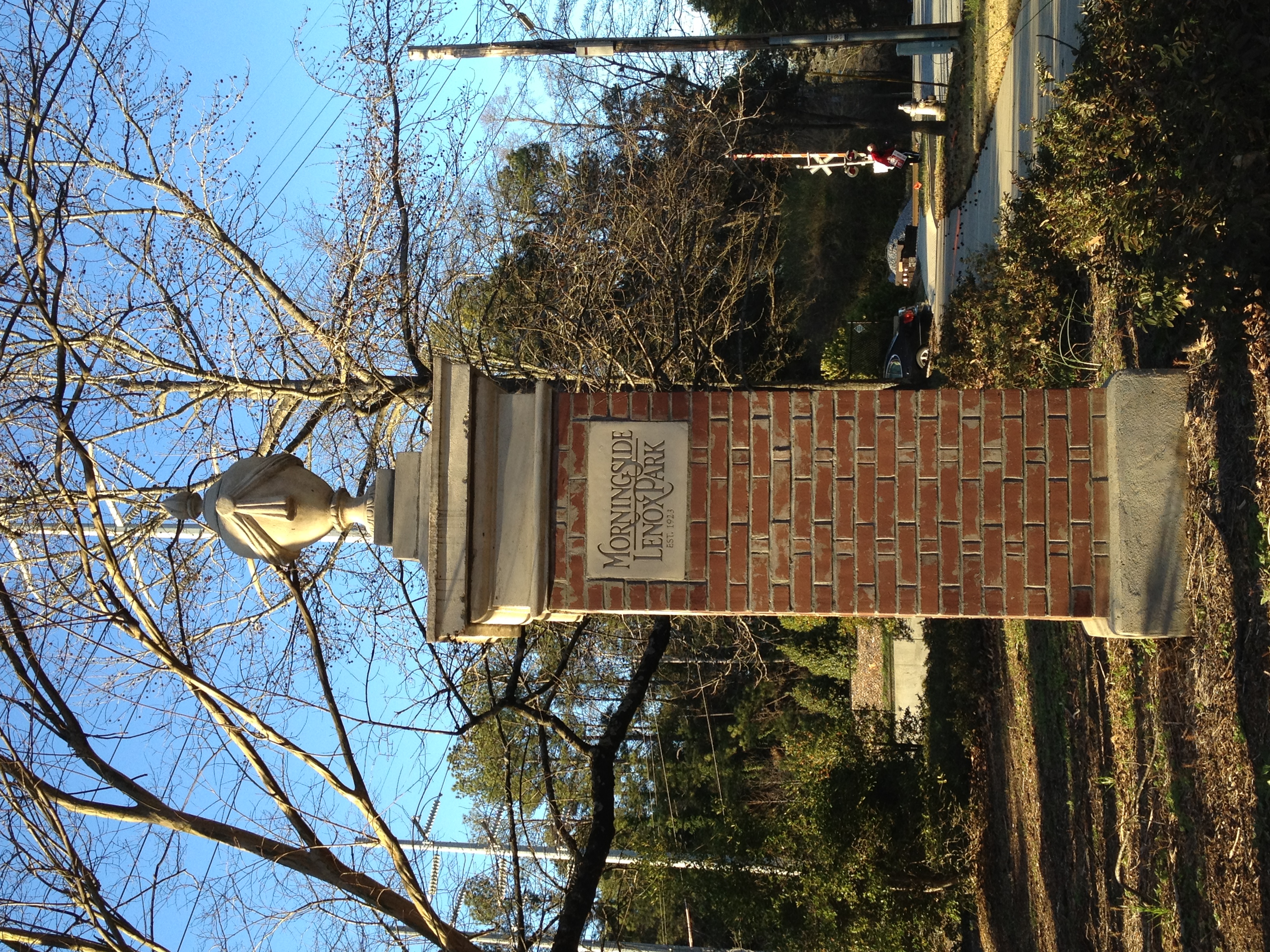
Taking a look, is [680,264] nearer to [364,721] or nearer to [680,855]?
[364,721]

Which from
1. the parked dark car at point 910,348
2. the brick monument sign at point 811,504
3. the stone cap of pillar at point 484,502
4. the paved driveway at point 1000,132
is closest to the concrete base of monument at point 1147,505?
the brick monument sign at point 811,504

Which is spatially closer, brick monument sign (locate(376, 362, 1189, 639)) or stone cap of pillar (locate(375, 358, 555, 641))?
brick monument sign (locate(376, 362, 1189, 639))

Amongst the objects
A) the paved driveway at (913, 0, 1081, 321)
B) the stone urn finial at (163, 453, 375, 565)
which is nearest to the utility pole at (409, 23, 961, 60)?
the paved driveway at (913, 0, 1081, 321)

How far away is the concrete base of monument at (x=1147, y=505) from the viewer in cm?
442

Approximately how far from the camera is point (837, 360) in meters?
17.3

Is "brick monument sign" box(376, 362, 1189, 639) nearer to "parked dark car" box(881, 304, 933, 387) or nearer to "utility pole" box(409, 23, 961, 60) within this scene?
"utility pole" box(409, 23, 961, 60)

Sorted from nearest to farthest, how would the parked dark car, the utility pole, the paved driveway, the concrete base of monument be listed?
the concrete base of monument, the paved driveway, the utility pole, the parked dark car

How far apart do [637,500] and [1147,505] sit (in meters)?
2.45

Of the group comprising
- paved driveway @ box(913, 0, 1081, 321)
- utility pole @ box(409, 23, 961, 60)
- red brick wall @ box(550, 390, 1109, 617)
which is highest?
utility pole @ box(409, 23, 961, 60)

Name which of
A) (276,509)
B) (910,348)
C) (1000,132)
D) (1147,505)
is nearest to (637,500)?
(276,509)

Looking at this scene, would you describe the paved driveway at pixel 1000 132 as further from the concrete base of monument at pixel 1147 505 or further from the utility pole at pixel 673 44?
the concrete base of monument at pixel 1147 505

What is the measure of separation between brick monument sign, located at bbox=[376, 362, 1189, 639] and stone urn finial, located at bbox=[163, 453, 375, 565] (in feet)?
2.54

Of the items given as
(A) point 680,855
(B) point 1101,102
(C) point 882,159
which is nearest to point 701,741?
(A) point 680,855

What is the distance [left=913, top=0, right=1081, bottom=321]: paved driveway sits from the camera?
938 centimetres
